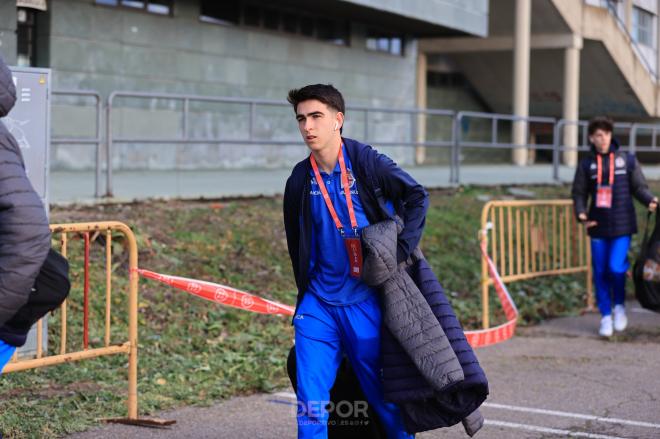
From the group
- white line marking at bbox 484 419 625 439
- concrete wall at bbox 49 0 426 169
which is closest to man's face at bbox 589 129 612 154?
white line marking at bbox 484 419 625 439

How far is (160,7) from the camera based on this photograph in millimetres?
16969

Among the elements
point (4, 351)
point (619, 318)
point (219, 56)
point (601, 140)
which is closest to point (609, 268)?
point (619, 318)

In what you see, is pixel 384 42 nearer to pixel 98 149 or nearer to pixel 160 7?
pixel 160 7

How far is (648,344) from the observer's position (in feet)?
29.3

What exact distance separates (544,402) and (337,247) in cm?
281

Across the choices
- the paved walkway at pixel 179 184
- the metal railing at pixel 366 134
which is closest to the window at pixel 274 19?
the metal railing at pixel 366 134

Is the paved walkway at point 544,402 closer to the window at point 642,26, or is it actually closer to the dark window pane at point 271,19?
the dark window pane at point 271,19

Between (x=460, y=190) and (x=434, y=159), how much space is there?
2.92 meters

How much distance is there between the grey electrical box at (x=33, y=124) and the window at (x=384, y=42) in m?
15.5

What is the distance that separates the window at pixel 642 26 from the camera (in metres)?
33.9

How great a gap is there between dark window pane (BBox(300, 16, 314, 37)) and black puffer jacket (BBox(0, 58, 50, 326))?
56.6ft

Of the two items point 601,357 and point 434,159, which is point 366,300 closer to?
point 601,357

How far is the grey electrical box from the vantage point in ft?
22.7

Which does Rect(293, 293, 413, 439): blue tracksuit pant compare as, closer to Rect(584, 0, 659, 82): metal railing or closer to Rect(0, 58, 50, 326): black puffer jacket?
Rect(0, 58, 50, 326): black puffer jacket
